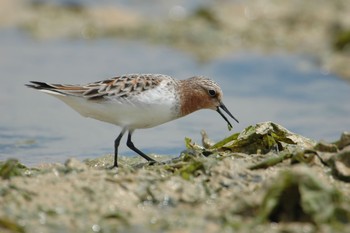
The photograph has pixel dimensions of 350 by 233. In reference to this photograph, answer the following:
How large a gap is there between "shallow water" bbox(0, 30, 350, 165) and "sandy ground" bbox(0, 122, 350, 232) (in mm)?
2259

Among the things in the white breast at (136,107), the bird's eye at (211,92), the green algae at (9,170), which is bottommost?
the green algae at (9,170)

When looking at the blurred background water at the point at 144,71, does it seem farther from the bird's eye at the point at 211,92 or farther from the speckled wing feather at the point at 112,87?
the speckled wing feather at the point at 112,87

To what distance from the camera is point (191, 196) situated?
5.70m

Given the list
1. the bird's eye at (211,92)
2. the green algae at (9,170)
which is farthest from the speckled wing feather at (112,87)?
the green algae at (9,170)

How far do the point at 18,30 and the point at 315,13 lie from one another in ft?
19.1

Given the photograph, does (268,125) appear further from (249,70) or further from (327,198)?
(249,70)

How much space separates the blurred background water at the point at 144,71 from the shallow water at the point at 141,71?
0.04ft

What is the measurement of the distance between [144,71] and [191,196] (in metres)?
7.05

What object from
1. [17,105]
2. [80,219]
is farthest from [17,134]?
[80,219]

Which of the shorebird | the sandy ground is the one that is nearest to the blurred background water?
the shorebird

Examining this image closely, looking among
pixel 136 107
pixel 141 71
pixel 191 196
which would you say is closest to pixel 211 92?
pixel 136 107

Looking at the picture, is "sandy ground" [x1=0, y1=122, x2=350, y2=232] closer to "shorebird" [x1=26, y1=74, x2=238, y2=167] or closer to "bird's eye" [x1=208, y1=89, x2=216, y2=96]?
"shorebird" [x1=26, y1=74, x2=238, y2=167]

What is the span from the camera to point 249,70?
1291cm

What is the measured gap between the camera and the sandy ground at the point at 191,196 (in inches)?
203
